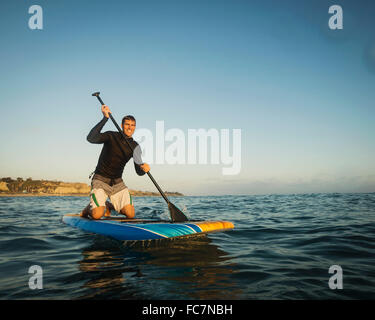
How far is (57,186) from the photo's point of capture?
6662cm

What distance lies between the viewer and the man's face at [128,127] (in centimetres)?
612

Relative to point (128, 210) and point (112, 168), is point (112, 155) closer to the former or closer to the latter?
point (112, 168)

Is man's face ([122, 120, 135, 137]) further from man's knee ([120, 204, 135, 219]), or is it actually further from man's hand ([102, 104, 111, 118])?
man's knee ([120, 204, 135, 219])

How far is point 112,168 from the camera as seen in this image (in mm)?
6012

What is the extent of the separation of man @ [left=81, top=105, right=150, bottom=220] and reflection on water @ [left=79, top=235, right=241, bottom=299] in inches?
48.1

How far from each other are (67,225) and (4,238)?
77.5 inches

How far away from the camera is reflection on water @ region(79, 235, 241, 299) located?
2.70 meters

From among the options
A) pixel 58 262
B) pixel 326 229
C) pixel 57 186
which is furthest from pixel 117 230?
pixel 57 186

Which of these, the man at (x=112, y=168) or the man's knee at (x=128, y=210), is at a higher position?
the man at (x=112, y=168)

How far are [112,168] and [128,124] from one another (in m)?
1.17

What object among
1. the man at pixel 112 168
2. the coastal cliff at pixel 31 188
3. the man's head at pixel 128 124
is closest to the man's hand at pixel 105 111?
the man at pixel 112 168

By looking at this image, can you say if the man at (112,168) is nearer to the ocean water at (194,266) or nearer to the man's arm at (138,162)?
the man's arm at (138,162)

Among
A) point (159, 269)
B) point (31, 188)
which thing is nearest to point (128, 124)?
point (159, 269)

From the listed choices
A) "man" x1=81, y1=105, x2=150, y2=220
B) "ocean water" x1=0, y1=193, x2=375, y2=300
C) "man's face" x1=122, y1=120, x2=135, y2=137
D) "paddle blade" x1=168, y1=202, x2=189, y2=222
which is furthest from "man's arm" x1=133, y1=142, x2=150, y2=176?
"ocean water" x1=0, y1=193, x2=375, y2=300
